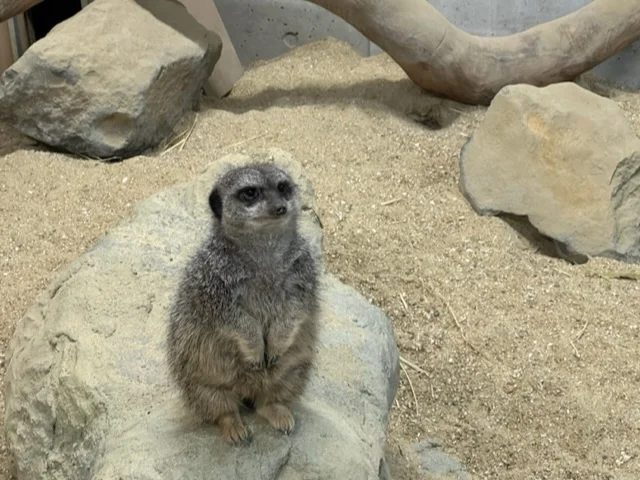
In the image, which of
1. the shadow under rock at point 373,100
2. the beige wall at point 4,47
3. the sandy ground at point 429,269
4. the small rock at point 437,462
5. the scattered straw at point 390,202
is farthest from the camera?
the beige wall at point 4,47

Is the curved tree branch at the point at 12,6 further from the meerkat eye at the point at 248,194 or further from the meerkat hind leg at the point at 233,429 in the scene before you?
the meerkat hind leg at the point at 233,429

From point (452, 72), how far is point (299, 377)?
2669mm

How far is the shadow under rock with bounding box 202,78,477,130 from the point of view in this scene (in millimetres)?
4375

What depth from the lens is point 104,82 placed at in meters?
3.85

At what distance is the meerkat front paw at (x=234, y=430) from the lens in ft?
6.14

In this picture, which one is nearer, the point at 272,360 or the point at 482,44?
the point at 272,360

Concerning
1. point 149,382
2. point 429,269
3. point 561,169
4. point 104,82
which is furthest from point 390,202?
point 149,382

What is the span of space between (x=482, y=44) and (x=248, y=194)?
2844 millimetres

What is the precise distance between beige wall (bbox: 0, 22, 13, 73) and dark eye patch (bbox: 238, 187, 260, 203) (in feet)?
11.1

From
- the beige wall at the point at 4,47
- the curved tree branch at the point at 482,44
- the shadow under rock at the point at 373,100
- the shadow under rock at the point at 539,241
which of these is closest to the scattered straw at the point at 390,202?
the shadow under rock at the point at 539,241

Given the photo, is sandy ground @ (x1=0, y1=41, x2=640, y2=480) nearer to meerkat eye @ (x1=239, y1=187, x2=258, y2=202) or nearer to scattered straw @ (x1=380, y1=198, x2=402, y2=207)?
scattered straw @ (x1=380, y1=198, x2=402, y2=207)

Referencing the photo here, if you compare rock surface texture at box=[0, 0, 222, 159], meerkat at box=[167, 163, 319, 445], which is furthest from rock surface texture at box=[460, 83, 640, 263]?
meerkat at box=[167, 163, 319, 445]

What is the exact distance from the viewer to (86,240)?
3314 mm

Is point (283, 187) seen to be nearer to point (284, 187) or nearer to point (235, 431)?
point (284, 187)
